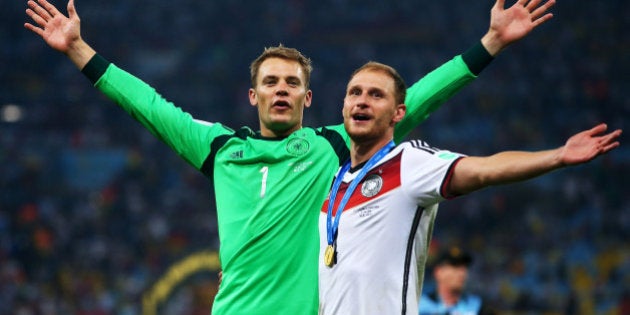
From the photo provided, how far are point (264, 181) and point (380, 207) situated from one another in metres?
0.78

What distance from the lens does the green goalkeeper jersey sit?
4512 mm

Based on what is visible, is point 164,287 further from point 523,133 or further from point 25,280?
point 523,133

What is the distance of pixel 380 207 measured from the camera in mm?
4117

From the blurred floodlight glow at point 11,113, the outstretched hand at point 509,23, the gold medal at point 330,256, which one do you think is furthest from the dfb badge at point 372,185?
the blurred floodlight glow at point 11,113

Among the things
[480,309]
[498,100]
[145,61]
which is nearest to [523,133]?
[498,100]

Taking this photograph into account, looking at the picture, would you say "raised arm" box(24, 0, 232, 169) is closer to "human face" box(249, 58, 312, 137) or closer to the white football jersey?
"human face" box(249, 58, 312, 137)

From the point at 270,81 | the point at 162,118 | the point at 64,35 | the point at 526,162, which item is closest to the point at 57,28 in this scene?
the point at 64,35

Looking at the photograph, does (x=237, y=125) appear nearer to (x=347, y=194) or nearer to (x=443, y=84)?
(x=443, y=84)

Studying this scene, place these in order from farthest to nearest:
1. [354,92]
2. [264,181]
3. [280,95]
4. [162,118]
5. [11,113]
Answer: [11,113]
[162,118]
[280,95]
[264,181]
[354,92]

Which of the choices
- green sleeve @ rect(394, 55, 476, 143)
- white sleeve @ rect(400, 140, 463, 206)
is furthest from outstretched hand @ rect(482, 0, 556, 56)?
white sleeve @ rect(400, 140, 463, 206)

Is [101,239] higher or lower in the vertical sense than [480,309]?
higher

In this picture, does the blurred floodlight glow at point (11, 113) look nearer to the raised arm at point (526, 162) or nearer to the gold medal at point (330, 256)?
the gold medal at point (330, 256)

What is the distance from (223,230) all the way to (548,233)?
13.0 m

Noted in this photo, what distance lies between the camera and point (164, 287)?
1659 centimetres
